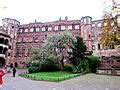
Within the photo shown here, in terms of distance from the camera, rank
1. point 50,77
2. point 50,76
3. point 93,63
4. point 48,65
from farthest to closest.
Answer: point 48,65
point 93,63
point 50,76
point 50,77

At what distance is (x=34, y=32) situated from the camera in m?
75.6

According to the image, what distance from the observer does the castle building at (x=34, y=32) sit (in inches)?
2603

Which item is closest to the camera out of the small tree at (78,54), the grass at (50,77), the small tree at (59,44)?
the grass at (50,77)

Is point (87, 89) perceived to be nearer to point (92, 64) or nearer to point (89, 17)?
point (92, 64)

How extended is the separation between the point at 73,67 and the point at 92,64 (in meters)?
4.29

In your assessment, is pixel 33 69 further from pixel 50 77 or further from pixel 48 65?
pixel 50 77

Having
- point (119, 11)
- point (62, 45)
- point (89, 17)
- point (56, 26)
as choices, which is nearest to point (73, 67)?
point (62, 45)

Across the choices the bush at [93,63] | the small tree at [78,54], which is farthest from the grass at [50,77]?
the bush at [93,63]

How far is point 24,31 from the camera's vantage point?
253 feet

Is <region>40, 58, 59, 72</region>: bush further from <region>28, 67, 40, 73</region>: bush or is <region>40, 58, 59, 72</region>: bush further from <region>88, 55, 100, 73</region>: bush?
<region>88, 55, 100, 73</region>: bush

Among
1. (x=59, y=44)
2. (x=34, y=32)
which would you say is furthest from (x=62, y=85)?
(x=34, y=32)

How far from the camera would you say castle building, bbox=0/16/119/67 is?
66125 millimetres

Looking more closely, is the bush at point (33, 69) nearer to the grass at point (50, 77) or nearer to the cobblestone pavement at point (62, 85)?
the grass at point (50, 77)

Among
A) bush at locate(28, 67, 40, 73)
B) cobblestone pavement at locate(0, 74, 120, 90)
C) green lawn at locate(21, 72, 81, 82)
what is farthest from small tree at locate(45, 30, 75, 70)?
cobblestone pavement at locate(0, 74, 120, 90)
